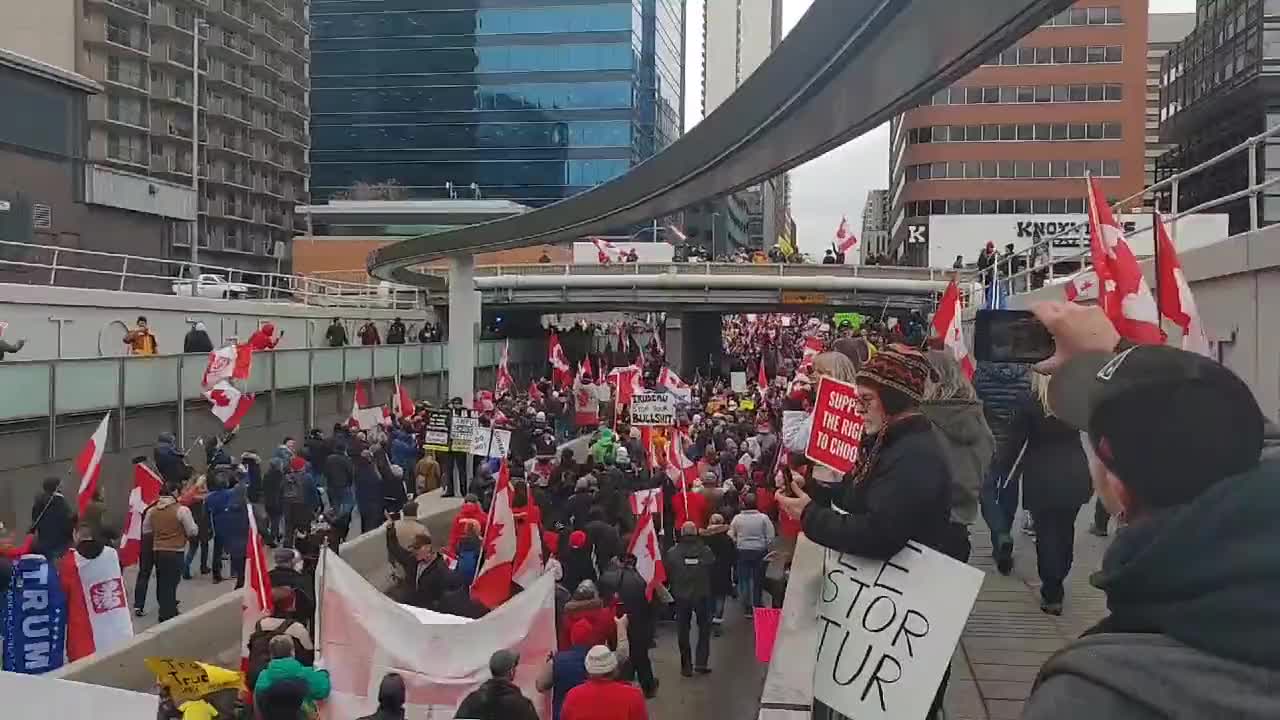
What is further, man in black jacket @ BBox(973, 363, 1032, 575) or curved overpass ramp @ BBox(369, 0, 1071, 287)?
man in black jacket @ BBox(973, 363, 1032, 575)

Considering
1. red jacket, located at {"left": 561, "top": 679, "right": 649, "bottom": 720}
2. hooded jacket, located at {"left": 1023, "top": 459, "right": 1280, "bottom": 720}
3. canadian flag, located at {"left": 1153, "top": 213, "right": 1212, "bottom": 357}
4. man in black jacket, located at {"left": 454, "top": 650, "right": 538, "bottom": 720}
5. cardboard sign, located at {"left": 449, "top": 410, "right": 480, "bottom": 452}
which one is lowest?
red jacket, located at {"left": 561, "top": 679, "right": 649, "bottom": 720}

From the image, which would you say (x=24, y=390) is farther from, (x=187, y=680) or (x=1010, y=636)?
(x=1010, y=636)

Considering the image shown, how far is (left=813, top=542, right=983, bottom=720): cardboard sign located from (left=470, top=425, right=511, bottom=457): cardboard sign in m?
12.0

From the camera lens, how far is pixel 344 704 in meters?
6.99

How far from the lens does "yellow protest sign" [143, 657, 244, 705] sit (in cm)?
656

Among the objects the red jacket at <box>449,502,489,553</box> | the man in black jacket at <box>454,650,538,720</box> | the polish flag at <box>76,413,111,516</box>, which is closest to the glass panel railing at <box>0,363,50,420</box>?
the polish flag at <box>76,413,111,516</box>

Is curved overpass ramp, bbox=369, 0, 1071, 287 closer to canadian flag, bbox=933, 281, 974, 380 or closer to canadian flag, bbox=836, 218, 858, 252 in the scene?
canadian flag, bbox=933, 281, 974, 380

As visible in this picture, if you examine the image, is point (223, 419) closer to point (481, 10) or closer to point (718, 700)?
point (718, 700)

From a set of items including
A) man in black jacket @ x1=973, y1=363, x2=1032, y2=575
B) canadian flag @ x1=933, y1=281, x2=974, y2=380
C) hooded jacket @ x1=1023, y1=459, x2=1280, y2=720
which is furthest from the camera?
canadian flag @ x1=933, y1=281, x2=974, y2=380

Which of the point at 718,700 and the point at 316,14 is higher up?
the point at 316,14

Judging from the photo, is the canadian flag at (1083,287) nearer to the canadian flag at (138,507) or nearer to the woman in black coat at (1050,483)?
the woman in black coat at (1050,483)

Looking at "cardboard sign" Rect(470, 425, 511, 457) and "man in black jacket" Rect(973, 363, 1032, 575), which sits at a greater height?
"man in black jacket" Rect(973, 363, 1032, 575)

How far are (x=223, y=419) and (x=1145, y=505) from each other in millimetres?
18820

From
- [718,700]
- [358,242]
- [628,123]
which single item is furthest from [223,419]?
[628,123]
